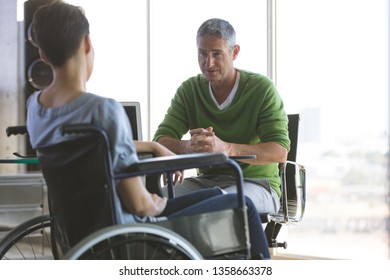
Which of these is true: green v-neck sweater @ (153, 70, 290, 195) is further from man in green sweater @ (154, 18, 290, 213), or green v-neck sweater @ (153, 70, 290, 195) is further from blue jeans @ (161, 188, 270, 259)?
blue jeans @ (161, 188, 270, 259)

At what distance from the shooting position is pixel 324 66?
4.10 meters

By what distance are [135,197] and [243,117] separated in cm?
107

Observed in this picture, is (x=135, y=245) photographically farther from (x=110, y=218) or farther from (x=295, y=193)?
(x=295, y=193)

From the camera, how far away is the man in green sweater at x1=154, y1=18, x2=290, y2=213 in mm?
2480

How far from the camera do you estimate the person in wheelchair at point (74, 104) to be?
152 cm

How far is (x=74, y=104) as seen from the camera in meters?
1.55

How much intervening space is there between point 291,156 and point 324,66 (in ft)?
4.47

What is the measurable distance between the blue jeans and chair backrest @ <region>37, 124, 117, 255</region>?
21 centimetres

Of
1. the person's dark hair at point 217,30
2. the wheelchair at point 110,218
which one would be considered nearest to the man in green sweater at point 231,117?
the person's dark hair at point 217,30

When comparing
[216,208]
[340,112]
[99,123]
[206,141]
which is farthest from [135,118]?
[340,112]

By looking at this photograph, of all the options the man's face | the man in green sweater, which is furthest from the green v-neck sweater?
the man's face

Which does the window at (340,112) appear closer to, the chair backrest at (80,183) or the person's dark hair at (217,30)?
the person's dark hair at (217,30)

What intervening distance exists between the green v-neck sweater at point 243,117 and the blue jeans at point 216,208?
662 mm
